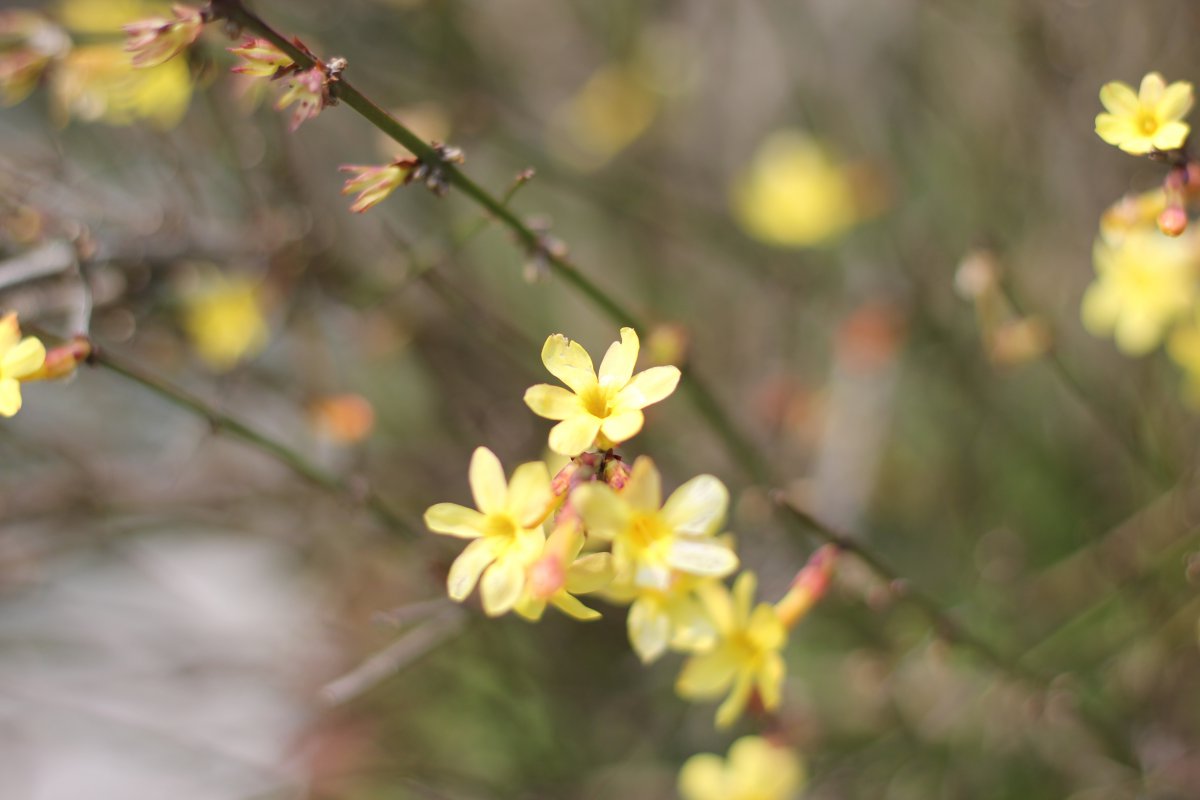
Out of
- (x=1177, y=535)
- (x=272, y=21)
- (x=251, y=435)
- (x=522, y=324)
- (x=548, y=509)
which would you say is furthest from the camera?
(x=522, y=324)

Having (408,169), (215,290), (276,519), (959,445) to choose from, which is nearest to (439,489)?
(276,519)

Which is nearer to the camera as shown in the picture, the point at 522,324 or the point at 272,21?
the point at 272,21

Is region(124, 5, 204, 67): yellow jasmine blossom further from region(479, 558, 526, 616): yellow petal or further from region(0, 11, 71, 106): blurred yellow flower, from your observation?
region(479, 558, 526, 616): yellow petal

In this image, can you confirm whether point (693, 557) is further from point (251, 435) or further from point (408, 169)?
point (251, 435)

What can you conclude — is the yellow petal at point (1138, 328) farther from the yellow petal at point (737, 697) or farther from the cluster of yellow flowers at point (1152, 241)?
the yellow petal at point (737, 697)

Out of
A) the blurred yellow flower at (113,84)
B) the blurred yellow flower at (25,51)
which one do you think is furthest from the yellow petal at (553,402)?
the blurred yellow flower at (25,51)

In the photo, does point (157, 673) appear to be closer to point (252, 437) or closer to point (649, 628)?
point (252, 437)
